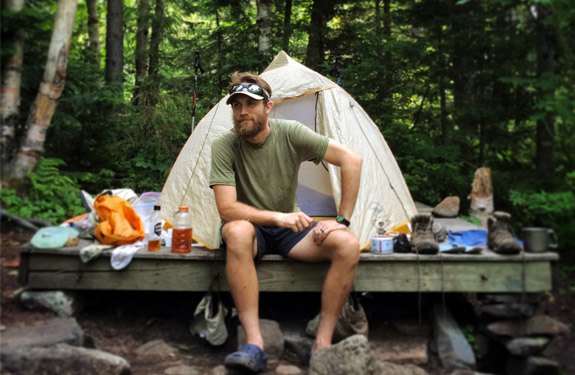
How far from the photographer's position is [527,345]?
11.4ft

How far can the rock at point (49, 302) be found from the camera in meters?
3.73

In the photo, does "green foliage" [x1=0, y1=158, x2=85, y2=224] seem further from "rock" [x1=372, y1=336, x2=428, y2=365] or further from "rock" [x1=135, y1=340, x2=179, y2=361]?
"rock" [x1=372, y1=336, x2=428, y2=365]

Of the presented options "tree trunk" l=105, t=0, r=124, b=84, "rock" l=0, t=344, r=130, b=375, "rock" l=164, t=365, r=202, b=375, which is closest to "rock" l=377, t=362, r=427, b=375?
"rock" l=164, t=365, r=202, b=375

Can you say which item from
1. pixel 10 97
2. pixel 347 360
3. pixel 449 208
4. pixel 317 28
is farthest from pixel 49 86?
pixel 317 28

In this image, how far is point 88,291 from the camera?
4.23m

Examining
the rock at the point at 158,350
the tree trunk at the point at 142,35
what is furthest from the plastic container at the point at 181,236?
the tree trunk at the point at 142,35

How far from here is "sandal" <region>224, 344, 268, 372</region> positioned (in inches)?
120

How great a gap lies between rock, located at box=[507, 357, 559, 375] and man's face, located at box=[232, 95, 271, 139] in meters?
2.36

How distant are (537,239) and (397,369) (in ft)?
4.32

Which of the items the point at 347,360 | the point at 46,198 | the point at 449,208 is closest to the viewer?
the point at 347,360

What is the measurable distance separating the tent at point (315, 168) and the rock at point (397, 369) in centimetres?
107

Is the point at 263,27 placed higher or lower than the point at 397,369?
higher

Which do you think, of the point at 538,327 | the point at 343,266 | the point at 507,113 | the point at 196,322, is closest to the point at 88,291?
the point at 196,322

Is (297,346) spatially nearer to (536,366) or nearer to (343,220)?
(343,220)
